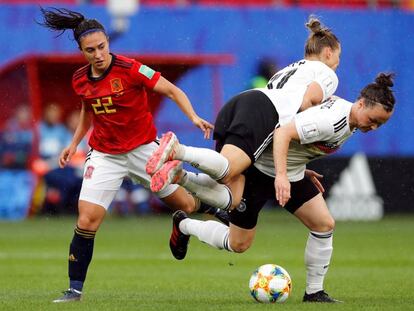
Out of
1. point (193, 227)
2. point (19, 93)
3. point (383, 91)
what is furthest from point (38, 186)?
point (383, 91)

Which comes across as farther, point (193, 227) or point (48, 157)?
point (48, 157)

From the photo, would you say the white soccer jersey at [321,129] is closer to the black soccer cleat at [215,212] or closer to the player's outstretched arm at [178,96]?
the player's outstretched arm at [178,96]

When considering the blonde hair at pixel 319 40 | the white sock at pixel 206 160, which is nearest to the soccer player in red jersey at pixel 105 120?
the white sock at pixel 206 160

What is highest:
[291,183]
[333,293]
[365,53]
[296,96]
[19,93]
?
[365,53]

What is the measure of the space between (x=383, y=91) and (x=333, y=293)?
2468mm

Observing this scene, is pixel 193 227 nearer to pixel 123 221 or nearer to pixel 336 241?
pixel 336 241

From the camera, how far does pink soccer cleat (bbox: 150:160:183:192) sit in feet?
28.1

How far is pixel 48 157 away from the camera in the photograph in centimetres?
2086

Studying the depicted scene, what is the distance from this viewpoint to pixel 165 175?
8.59m

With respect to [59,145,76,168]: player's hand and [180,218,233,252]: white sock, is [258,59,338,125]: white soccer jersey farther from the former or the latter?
[59,145,76,168]: player's hand

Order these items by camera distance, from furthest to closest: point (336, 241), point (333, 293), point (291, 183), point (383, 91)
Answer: point (336, 241) → point (333, 293) → point (291, 183) → point (383, 91)

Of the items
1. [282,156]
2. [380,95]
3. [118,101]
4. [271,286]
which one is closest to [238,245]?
[271,286]

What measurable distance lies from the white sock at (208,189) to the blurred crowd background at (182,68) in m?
12.0

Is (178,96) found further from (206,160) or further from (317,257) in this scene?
(317,257)
